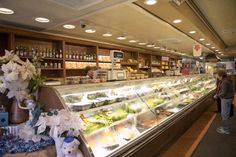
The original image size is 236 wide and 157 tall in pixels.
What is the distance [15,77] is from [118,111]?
1763mm

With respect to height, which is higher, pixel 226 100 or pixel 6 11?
pixel 6 11

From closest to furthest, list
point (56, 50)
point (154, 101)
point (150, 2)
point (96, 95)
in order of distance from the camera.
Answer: point (96, 95) → point (150, 2) → point (154, 101) → point (56, 50)

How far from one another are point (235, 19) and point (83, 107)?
533cm

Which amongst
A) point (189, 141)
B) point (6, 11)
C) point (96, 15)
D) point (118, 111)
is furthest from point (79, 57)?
point (189, 141)

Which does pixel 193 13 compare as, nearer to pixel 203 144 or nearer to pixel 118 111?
pixel 203 144

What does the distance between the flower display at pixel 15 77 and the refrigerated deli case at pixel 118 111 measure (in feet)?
0.61

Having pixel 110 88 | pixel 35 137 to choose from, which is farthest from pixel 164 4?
pixel 35 137

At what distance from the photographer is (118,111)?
314 cm

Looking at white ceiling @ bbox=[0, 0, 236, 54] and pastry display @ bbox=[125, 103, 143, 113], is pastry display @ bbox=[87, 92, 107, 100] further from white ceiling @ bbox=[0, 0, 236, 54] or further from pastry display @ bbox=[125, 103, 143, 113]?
white ceiling @ bbox=[0, 0, 236, 54]

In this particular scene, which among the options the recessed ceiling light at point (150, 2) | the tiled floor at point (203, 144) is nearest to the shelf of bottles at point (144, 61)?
the tiled floor at point (203, 144)

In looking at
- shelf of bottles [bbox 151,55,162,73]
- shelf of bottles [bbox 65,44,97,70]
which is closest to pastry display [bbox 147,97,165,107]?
shelf of bottles [bbox 65,44,97,70]

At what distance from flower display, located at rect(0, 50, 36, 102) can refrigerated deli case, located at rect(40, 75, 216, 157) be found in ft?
0.61

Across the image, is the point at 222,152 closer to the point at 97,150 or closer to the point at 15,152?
the point at 97,150

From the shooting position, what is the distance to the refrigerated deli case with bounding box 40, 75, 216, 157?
2.16m
